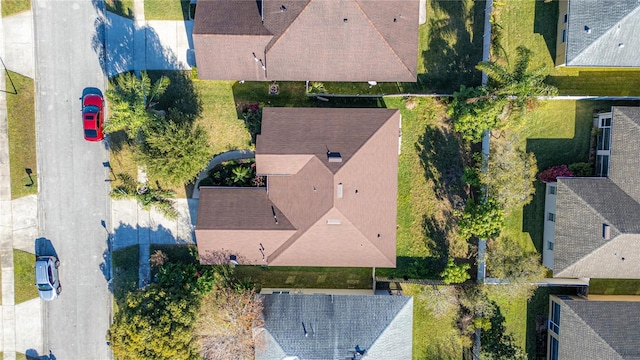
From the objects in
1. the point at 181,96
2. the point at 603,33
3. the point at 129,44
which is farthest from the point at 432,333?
the point at 129,44

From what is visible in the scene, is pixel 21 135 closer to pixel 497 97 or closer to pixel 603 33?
pixel 497 97

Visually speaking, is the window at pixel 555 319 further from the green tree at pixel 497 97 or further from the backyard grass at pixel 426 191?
the green tree at pixel 497 97

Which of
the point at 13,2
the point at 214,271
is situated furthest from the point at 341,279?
the point at 13,2

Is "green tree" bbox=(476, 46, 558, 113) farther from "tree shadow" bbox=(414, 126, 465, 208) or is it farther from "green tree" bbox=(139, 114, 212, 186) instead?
"green tree" bbox=(139, 114, 212, 186)

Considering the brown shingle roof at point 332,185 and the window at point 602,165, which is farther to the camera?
the window at point 602,165

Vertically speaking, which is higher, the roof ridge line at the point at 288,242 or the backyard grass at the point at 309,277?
the roof ridge line at the point at 288,242

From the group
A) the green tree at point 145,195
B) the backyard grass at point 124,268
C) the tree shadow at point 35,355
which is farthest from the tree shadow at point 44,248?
the tree shadow at point 35,355

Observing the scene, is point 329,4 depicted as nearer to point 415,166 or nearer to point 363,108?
point 363,108
